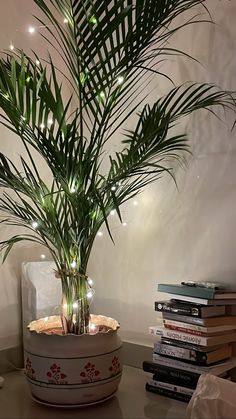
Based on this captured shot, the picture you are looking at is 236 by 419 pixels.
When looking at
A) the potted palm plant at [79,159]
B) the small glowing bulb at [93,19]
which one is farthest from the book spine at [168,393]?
the small glowing bulb at [93,19]

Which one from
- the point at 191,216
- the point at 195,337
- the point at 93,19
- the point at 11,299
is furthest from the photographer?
the point at 11,299

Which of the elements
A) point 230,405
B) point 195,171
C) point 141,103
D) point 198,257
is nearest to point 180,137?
point 195,171

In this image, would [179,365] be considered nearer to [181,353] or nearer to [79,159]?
[181,353]

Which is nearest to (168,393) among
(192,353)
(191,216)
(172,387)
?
(172,387)

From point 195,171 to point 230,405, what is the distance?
73cm

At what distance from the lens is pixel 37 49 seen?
73.6 inches

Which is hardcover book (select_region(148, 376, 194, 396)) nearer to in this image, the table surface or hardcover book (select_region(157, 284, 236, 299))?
the table surface

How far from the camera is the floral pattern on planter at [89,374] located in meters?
1.36

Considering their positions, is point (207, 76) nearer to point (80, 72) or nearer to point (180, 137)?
point (180, 137)

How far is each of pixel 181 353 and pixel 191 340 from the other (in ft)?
0.17

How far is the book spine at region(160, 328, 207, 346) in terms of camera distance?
56.0 inches

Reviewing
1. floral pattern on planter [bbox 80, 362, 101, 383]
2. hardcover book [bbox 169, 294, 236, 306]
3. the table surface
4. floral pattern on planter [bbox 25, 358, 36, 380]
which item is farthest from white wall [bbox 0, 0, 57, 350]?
hardcover book [bbox 169, 294, 236, 306]

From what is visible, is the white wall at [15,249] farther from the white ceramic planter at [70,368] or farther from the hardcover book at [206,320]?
the hardcover book at [206,320]

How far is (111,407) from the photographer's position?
4.65 feet
